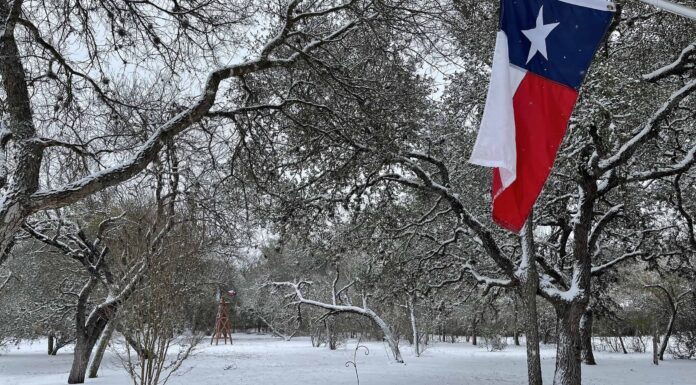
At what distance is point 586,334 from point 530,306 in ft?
46.7

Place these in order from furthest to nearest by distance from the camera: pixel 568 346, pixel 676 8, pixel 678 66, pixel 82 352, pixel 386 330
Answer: pixel 386 330 → pixel 82 352 → pixel 568 346 → pixel 678 66 → pixel 676 8

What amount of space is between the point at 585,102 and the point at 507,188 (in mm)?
4787

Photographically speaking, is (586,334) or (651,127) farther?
(586,334)

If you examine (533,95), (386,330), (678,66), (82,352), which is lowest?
(82,352)

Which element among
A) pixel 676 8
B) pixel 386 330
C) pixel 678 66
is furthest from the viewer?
pixel 386 330

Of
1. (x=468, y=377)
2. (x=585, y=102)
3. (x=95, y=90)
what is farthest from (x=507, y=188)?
(x=468, y=377)

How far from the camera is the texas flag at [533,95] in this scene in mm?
3256

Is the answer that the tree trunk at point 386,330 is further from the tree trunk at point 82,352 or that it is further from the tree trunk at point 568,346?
the tree trunk at point 568,346

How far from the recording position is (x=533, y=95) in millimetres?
3406

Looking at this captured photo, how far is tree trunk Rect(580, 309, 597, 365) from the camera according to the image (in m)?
21.3

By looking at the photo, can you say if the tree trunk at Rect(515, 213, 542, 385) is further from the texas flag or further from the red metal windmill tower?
the red metal windmill tower

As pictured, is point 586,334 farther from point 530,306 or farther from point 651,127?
point 651,127

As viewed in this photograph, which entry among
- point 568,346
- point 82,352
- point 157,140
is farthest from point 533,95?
point 82,352

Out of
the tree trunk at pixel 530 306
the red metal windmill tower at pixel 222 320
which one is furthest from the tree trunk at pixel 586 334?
the red metal windmill tower at pixel 222 320
